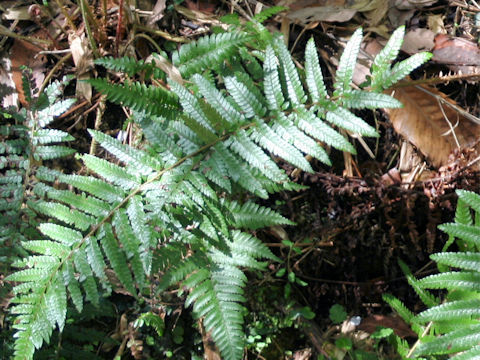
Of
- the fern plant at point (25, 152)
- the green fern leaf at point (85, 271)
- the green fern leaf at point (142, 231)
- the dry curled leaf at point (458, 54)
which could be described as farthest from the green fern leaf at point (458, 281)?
the fern plant at point (25, 152)

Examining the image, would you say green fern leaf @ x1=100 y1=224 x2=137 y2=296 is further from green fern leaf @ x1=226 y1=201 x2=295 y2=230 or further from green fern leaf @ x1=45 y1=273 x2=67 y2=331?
green fern leaf @ x1=226 y1=201 x2=295 y2=230

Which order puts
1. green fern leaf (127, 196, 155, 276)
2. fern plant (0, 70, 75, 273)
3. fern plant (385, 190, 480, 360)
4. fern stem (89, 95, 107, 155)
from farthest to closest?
fern stem (89, 95, 107, 155) → fern plant (0, 70, 75, 273) → fern plant (385, 190, 480, 360) → green fern leaf (127, 196, 155, 276)

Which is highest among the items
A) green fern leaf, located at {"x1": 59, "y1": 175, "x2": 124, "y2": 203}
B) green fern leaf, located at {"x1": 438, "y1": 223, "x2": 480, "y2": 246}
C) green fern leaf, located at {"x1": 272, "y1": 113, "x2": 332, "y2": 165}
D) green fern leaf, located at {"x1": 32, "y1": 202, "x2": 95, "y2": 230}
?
green fern leaf, located at {"x1": 272, "y1": 113, "x2": 332, "y2": 165}

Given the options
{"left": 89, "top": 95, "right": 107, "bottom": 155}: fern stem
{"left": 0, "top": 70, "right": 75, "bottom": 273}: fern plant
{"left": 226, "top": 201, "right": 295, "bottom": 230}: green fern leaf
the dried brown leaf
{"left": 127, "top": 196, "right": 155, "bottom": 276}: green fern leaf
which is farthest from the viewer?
the dried brown leaf

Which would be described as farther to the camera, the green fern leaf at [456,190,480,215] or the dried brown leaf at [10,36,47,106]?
the dried brown leaf at [10,36,47,106]

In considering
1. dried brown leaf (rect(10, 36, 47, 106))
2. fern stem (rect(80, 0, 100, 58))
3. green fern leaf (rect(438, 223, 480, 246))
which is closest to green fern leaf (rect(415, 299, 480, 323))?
green fern leaf (rect(438, 223, 480, 246))

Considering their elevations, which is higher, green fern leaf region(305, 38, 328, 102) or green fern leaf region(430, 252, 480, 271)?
green fern leaf region(305, 38, 328, 102)

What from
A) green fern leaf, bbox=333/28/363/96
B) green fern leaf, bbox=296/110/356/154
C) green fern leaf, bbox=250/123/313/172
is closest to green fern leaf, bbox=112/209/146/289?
green fern leaf, bbox=250/123/313/172
